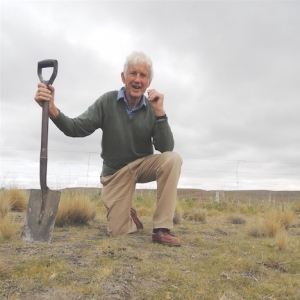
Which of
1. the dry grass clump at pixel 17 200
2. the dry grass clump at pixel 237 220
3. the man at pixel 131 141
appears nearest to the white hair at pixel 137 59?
the man at pixel 131 141

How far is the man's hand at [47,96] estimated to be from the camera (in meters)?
3.25

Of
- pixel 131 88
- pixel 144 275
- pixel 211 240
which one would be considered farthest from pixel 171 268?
pixel 131 88

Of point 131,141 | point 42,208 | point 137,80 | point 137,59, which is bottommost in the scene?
point 42,208

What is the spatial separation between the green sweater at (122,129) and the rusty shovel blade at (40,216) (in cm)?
69

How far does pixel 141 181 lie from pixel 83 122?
2.96 feet

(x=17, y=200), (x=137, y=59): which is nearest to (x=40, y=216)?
(x=137, y=59)

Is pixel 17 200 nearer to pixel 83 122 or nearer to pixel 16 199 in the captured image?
pixel 16 199

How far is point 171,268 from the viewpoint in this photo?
8.07ft

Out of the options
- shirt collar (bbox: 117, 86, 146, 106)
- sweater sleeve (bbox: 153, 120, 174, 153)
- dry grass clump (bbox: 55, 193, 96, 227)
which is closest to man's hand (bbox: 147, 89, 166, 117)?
sweater sleeve (bbox: 153, 120, 174, 153)

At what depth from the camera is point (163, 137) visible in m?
3.67

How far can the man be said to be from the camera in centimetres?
350

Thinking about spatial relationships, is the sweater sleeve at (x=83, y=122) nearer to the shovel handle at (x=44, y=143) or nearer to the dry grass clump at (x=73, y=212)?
the shovel handle at (x=44, y=143)

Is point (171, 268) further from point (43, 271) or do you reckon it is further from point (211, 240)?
point (211, 240)

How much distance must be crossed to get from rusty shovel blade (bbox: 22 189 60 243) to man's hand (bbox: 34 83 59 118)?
709 mm
